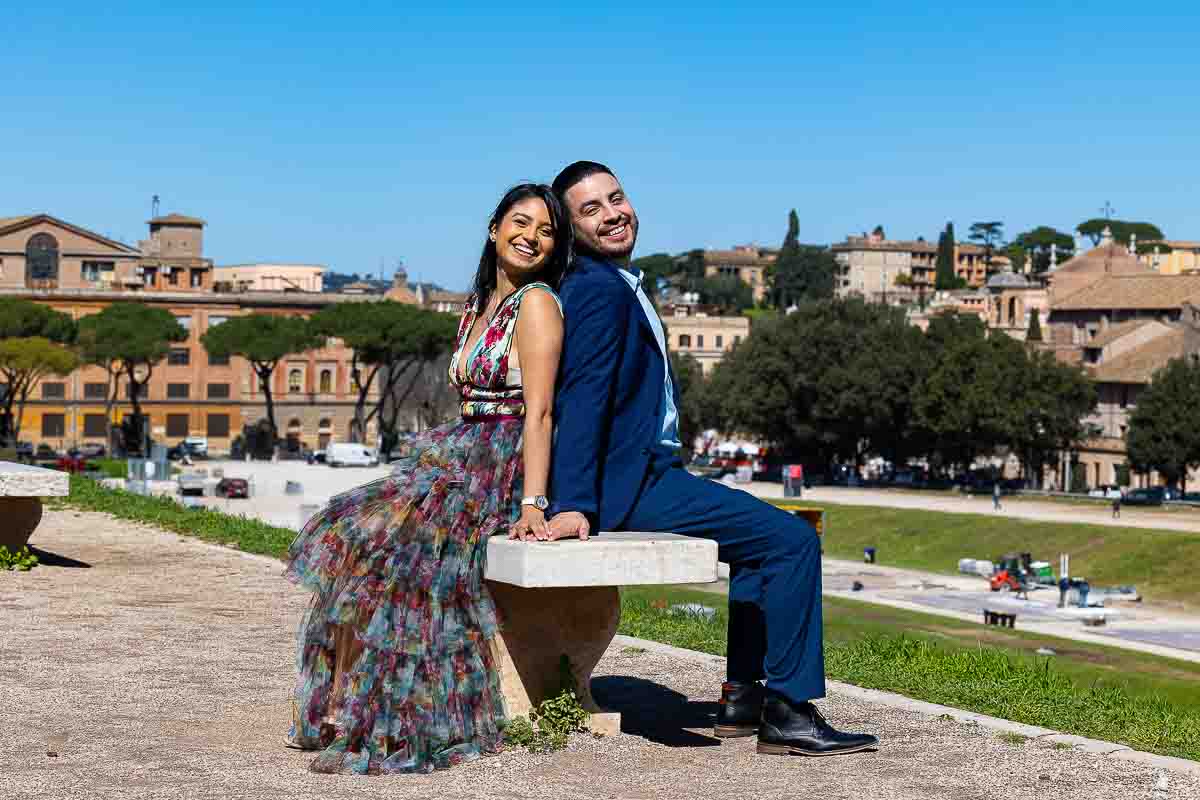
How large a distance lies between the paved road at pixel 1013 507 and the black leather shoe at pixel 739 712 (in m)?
44.8

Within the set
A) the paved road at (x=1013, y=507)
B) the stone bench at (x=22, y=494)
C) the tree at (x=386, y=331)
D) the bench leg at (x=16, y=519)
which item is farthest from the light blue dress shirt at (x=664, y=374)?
the tree at (x=386, y=331)

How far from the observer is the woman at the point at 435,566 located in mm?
6086

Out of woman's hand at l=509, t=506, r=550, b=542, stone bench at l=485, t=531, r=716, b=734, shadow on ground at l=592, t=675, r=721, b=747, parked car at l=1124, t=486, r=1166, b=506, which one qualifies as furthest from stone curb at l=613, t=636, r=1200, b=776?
parked car at l=1124, t=486, r=1166, b=506

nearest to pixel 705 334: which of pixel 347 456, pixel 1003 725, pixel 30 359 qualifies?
pixel 347 456

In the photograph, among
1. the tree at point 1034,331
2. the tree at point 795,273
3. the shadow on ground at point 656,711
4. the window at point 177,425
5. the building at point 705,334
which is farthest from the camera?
the tree at point 795,273

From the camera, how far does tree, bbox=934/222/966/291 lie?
170 meters

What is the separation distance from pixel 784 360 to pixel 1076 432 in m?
12.3

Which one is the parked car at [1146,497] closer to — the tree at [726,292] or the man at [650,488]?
the man at [650,488]

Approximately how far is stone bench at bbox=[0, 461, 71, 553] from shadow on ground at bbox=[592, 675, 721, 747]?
4.81m

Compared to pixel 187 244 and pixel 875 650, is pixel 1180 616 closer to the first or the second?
pixel 875 650

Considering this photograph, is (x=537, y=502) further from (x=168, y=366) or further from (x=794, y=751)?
(x=168, y=366)

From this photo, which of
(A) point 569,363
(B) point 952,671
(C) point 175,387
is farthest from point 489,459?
(C) point 175,387

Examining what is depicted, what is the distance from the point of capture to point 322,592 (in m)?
6.32

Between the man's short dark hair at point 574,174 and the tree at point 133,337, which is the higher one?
the tree at point 133,337
